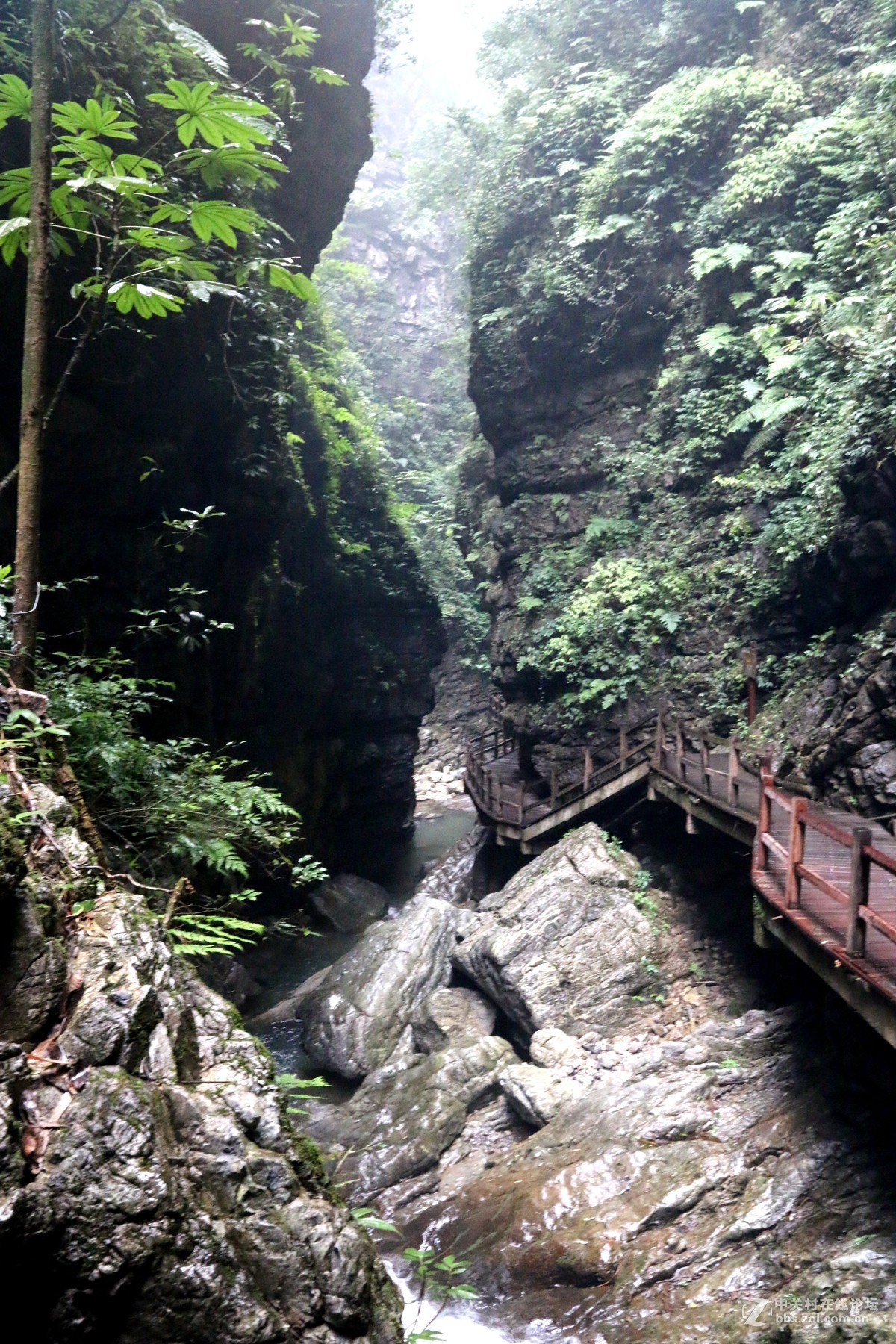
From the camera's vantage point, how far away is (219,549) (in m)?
11.0

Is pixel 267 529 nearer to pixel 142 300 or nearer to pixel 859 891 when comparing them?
pixel 142 300

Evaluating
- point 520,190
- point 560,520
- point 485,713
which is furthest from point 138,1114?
point 485,713

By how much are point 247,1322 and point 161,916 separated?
1485 millimetres

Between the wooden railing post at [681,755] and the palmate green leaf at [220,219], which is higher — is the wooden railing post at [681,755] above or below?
below

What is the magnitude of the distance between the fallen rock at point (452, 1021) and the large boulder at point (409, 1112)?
273 millimetres

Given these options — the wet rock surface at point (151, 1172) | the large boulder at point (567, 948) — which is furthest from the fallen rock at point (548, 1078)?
the wet rock surface at point (151, 1172)

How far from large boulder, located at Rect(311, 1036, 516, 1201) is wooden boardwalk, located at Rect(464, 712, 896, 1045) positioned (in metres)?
4.01

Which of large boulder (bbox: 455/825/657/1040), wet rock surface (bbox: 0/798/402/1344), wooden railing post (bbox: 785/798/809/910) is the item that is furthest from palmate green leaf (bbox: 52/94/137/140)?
large boulder (bbox: 455/825/657/1040)

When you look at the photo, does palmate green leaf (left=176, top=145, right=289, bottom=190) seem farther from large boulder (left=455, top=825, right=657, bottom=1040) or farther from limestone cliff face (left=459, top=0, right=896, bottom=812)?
limestone cliff face (left=459, top=0, right=896, bottom=812)

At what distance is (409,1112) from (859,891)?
618 cm

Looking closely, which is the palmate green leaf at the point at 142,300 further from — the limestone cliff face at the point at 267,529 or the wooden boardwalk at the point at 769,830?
the wooden boardwalk at the point at 769,830

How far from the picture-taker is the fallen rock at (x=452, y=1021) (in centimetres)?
1046

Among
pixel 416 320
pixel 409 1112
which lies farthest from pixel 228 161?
pixel 416 320

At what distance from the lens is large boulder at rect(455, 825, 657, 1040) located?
9859 mm
